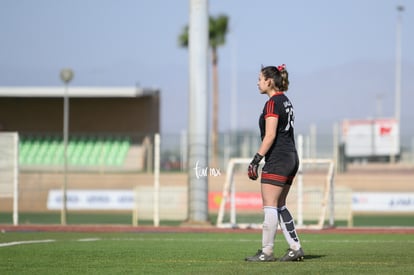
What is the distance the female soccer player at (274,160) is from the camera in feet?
34.1

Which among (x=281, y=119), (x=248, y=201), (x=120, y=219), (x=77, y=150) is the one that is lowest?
(x=120, y=219)

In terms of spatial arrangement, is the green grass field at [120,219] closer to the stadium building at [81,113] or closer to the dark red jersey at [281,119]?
the stadium building at [81,113]

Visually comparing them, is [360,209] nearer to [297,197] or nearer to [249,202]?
[249,202]

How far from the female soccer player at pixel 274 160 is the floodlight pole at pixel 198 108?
11937 millimetres

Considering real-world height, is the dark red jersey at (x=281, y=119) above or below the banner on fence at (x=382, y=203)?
above

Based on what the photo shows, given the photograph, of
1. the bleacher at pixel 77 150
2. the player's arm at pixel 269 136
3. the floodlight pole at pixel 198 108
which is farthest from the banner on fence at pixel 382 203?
the player's arm at pixel 269 136

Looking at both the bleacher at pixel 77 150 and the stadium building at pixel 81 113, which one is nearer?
the bleacher at pixel 77 150

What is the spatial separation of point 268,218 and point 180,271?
1.43 m

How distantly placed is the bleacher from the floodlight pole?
16.8m

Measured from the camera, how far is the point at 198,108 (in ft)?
75.5

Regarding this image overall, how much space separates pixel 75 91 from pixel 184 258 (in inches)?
1367

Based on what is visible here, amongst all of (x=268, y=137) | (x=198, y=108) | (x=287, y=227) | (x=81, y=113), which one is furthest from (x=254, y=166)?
(x=81, y=113)

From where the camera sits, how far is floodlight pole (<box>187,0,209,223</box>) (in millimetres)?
22578

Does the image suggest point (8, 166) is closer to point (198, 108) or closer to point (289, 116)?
point (198, 108)
